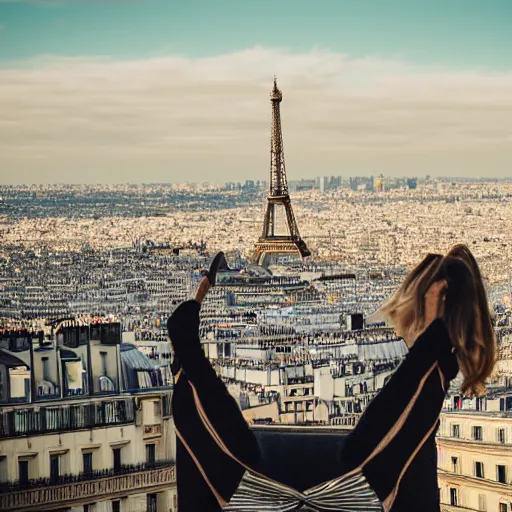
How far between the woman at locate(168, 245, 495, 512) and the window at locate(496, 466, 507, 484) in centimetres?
236

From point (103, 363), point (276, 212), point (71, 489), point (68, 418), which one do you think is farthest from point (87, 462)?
point (276, 212)

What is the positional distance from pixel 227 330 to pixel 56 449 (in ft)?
13.9

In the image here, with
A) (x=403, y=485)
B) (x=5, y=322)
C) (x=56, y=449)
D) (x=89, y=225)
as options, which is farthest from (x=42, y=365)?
(x=89, y=225)

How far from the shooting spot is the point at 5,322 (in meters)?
8.09

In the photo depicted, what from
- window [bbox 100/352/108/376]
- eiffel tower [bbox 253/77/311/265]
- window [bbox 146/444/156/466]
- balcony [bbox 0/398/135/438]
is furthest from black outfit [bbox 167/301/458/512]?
eiffel tower [bbox 253/77/311/265]

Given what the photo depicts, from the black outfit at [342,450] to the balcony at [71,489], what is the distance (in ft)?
9.40

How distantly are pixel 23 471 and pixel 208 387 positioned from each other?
3363mm

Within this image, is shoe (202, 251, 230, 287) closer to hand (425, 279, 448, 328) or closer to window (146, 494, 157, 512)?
hand (425, 279, 448, 328)

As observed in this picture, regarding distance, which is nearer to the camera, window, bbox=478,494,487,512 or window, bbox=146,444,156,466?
window, bbox=478,494,487,512

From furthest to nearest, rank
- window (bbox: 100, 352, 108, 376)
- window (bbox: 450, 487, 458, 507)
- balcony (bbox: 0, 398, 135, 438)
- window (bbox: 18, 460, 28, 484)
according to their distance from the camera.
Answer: window (bbox: 100, 352, 108, 376), balcony (bbox: 0, 398, 135, 438), window (bbox: 18, 460, 28, 484), window (bbox: 450, 487, 458, 507)

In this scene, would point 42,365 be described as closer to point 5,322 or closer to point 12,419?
point 12,419

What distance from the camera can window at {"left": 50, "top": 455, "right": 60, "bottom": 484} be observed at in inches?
161

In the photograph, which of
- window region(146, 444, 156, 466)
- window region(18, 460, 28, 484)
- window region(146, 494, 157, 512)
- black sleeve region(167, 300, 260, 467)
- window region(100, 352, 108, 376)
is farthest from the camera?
window region(100, 352, 108, 376)

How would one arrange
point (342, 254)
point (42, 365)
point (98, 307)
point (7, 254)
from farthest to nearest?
point (342, 254) < point (7, 254) < point (98, 307) < point (42, 365)
